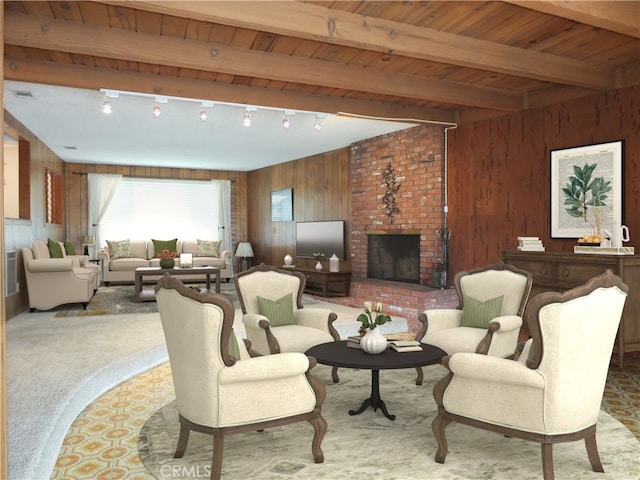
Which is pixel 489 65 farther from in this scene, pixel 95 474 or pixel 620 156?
pixel 95 474

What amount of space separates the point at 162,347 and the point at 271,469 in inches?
94.8

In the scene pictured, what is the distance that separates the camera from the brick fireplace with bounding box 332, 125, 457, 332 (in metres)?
6.67

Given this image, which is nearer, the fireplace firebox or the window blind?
the fireplace firebox

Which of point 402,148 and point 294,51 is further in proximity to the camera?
point 402,148

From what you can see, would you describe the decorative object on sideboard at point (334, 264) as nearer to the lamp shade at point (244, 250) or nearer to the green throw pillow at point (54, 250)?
the lamp shade at point (244, 250)

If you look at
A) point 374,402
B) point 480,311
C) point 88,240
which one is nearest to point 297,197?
point 88,240

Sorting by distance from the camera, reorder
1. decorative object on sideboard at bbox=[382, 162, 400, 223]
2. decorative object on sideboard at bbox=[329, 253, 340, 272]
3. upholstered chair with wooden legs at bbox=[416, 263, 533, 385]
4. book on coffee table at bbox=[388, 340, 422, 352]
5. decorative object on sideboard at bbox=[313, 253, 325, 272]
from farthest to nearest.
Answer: decorative object on sideboard at bbox=[313, 253, 325, 272], decorative object on sideboard at bbox=[329, 253, 340, 272], decorative object on sideboard at bbox=[382, 162, 400, 223], upholstered chair with wooden legs at bbox=[416, 263, 533, 385], book on coffee table at bbox=[388, 340, 422, 352]

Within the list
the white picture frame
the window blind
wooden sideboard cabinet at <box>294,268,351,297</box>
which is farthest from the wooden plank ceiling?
the window blind

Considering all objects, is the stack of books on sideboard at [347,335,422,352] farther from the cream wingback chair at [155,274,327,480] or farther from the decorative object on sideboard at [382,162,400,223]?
the decorative object on sideboard at [382,162,400,223]

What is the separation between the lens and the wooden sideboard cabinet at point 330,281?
780 centimetres

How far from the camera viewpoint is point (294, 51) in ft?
14.3

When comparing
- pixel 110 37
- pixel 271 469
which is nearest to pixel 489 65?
pixel 110 37

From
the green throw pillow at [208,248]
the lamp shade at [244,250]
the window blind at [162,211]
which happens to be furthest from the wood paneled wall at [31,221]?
the lamp shade at [244,250]

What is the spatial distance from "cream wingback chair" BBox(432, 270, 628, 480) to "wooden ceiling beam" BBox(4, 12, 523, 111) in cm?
297
